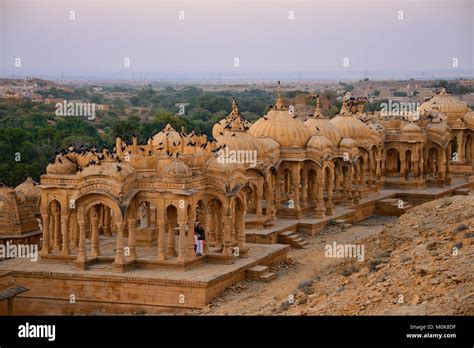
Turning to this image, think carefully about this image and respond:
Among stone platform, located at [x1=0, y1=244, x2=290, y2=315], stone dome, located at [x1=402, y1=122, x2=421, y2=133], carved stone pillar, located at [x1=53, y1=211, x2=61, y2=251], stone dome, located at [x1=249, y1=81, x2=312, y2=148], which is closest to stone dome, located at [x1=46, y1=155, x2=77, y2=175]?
carved stone pillar, located at [x1=53, y1=211, x2=61, y2=251]

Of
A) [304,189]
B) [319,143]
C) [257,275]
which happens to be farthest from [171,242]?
[319,143]

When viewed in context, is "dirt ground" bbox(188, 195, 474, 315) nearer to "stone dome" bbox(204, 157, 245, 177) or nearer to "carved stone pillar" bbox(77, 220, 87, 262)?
"stone dome" bbox(204, 157, 245, 177)

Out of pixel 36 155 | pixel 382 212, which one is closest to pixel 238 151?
pixel 382 212

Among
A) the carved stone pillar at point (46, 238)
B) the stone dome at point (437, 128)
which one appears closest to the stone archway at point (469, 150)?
the stone dome at point (437, 128)

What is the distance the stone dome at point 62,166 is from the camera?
22375 millimetres

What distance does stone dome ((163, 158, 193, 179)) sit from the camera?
70.7 feet

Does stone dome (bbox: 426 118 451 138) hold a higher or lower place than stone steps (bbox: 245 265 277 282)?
higher

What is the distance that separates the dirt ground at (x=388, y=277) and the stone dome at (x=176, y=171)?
3204mm

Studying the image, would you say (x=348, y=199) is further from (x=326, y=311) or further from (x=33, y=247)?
(x=326, y=311)

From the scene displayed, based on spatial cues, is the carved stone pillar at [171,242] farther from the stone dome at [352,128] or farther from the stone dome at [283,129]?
the stone dome at [352,128]

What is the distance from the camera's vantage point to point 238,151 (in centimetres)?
2692

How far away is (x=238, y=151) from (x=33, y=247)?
23.3 ft

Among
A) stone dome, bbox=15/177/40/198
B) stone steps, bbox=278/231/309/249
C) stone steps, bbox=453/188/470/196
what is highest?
stone dome, bbox=15/177/40/198

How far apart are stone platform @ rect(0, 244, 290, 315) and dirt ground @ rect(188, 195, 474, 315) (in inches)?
19.6
